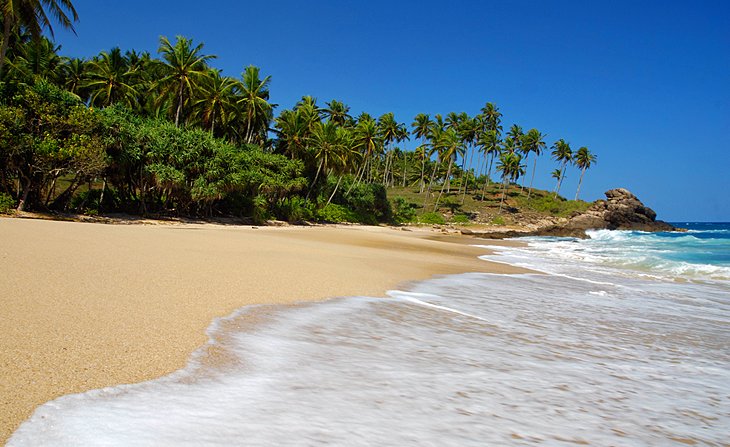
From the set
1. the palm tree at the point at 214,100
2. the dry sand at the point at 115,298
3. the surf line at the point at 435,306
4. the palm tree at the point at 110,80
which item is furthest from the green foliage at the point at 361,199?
the surf line at the point at 435,306

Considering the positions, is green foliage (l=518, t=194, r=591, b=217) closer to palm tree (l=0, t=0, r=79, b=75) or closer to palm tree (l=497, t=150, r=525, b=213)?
palm tree (l=497, t=150, r=525, b=213)

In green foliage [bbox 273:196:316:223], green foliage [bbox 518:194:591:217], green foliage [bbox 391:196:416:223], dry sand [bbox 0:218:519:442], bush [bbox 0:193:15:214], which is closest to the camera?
dry sand [bbox 0:218:519:442]

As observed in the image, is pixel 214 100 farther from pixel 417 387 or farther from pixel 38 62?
pixel 417 387

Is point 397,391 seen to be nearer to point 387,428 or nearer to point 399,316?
point 387,428

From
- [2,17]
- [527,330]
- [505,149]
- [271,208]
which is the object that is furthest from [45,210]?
[505,149]

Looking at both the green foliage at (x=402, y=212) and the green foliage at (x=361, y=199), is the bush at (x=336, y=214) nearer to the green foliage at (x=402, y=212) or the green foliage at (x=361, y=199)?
the green foliage at (x=361, y=199)

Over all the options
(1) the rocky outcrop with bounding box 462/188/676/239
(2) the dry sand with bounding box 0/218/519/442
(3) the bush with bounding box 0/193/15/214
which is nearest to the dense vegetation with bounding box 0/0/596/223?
(3) the bush with bounding box 0/193/15/214

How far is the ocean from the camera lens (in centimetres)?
204

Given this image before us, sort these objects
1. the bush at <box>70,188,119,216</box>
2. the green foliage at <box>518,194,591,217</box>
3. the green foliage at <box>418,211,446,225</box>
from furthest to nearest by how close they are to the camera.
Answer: the green foliage at <box>518,194,591,217</box>
the green foliage at <box>418,211,446,225</box>
the bush at <box>70,188,119,216</box>

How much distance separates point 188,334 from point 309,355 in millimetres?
1065

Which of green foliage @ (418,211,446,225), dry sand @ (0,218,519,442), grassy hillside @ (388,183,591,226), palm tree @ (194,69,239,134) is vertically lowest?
dry sand @ (0,218,519,442)

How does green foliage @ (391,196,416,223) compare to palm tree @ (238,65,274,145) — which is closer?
palm tree @ (238,65,274,145)

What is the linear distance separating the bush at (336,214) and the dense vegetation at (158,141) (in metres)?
0.13

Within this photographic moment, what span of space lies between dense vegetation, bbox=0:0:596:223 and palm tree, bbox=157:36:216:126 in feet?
0.30
